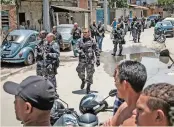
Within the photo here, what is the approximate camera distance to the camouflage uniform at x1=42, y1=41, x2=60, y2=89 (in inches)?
346

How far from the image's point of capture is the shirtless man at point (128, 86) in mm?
2758

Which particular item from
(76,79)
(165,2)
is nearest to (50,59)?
(76,79)

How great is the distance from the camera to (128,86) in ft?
9.10

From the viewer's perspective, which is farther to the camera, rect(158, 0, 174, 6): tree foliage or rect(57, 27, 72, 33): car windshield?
rect(158, 0, 174, 6): tree foliage

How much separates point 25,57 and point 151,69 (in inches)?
388

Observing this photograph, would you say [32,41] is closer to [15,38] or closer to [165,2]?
[15,38]

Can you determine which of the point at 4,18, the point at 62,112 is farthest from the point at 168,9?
the point at 62,112

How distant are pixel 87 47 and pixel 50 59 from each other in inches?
38.2

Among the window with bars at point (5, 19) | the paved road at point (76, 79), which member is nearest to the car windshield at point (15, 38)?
the paved road at point (76, 79)

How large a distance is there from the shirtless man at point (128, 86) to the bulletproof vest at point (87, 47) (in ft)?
20.5

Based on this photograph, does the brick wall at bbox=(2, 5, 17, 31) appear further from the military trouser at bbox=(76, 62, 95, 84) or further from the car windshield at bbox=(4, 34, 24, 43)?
the military trouser at bbox=(76, 62, 95, 84)

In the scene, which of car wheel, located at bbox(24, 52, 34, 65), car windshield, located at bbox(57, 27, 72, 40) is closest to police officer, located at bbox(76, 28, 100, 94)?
car wheel, located at bbox(24, 52, 34, 65)

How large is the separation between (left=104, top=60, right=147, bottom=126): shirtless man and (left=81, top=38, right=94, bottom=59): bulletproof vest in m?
6.24

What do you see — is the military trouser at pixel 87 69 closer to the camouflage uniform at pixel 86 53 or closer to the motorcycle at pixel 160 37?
the camouflage uniform at pixel 86 53
